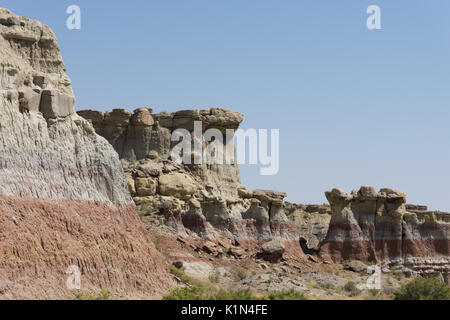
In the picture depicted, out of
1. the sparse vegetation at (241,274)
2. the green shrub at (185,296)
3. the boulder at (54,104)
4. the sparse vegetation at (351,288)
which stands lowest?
the sparse vegetation at (351,288)

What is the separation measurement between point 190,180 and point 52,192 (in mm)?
21536

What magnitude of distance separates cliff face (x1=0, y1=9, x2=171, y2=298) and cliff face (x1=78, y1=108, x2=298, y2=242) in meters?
13.3

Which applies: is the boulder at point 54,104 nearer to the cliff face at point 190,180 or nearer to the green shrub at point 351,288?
the cliff face at point 190,180

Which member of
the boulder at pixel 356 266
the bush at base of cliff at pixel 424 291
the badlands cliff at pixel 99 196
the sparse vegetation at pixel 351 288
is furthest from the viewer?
the boulder at pixel 356 266

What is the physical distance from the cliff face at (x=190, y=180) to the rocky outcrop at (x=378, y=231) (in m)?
5.31

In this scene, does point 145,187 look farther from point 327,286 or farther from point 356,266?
point 356,266

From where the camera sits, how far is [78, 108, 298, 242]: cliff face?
49.8m

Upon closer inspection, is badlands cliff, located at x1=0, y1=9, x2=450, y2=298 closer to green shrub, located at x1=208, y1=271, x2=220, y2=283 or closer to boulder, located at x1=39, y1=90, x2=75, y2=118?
boulder, located at x1=39, y1=90, x2=75, y2=118

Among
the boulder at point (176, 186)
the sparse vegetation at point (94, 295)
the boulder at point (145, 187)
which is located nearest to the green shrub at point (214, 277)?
the boulder at point (176, 186)

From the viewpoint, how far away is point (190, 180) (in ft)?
170

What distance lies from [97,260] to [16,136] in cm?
639

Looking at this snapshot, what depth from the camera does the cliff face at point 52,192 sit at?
2798cm

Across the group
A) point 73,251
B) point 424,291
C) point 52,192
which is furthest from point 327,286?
point 52,192
